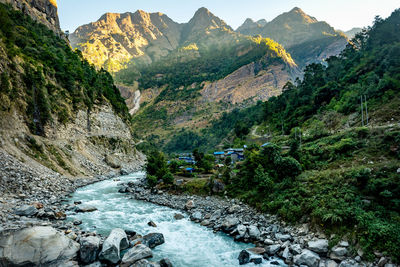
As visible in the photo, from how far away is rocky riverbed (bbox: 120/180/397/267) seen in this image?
11672mm

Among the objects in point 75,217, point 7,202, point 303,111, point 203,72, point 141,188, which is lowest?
point 141,188

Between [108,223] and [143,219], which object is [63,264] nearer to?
[108,223]

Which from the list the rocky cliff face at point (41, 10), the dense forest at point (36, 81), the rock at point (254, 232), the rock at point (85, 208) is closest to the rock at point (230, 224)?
the rock at point (254, 232)

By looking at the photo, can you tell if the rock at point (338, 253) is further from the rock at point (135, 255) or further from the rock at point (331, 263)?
the rock at point (135, 255)

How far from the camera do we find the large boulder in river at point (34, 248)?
9.55 meters

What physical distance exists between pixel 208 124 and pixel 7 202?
363 feet

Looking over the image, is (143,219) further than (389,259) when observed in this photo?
Yes

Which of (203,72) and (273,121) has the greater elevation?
(203,72)

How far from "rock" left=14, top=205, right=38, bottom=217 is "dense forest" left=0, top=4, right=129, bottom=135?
15.5 metres

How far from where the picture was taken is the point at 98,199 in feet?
77.0

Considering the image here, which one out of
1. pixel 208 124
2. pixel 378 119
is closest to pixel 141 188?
pixel 378 119

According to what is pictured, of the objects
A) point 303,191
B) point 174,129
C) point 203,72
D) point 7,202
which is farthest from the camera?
point 203,72

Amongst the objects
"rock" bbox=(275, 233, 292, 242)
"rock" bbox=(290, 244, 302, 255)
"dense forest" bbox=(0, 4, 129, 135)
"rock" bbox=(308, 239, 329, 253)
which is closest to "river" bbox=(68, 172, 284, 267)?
"rock" bbox=(290, 244, 302, 255)

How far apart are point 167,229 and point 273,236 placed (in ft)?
25.8
